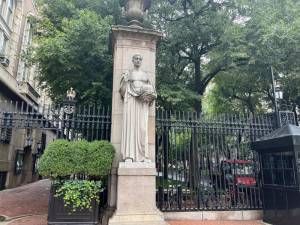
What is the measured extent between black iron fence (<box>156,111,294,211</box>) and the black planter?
Result: 2538mm

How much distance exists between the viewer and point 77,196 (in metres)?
6.62

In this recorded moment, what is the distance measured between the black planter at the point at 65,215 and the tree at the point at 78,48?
4.99 m

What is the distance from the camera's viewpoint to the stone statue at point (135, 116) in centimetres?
710

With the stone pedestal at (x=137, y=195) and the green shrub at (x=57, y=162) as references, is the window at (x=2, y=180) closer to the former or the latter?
the green shrub at (x=57, y=162)

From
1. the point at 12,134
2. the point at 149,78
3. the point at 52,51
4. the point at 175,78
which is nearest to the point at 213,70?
the point at 175,78

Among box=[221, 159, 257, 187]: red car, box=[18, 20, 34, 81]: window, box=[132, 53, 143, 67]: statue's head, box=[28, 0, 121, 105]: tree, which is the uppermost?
box=[18, 20, 34, 81]: window

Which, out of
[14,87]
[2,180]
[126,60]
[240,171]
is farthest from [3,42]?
[240,171]

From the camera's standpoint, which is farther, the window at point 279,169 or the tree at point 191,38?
the tree at point 191,38

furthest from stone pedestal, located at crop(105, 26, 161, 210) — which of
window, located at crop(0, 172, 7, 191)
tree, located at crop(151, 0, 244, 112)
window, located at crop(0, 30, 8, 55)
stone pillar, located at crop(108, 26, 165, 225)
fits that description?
window, located at crop(0, 30, 8, 55)

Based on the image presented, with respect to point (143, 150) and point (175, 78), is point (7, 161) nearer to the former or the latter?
point (175, 78)

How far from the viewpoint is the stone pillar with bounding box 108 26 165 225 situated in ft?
21.9

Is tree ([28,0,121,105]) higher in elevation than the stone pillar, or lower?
higher

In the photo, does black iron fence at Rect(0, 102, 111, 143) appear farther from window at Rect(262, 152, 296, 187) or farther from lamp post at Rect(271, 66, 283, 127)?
lamp post at Rect(271, 66, 283, 127)

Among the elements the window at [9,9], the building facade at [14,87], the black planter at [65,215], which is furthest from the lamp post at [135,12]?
the window at [9,9]
